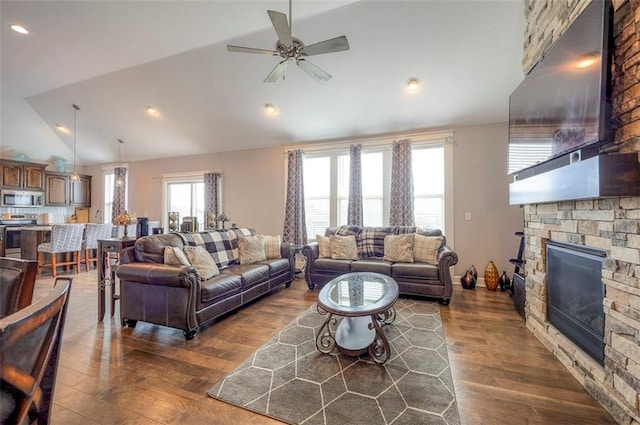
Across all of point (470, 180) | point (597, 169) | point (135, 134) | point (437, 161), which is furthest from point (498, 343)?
point (135, 134)

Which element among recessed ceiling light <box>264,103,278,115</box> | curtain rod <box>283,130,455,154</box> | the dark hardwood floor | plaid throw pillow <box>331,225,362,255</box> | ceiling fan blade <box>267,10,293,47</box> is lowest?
the dark hardwood floor

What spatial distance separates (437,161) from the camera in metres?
4.82

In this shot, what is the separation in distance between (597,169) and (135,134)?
750cm

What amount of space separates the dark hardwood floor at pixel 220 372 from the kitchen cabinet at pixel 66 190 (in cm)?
573

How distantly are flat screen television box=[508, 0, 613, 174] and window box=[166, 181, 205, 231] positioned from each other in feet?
21.0

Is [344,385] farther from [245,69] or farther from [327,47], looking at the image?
[245,69]

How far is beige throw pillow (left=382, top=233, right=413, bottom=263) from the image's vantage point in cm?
408

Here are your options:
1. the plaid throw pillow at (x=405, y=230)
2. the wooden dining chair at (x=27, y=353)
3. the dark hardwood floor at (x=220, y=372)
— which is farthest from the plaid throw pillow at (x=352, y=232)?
the wooden dining chair at (x=27, y=353)

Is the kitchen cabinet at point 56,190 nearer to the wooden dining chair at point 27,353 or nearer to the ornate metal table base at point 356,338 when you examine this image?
the ornate metal table base at point 356,338

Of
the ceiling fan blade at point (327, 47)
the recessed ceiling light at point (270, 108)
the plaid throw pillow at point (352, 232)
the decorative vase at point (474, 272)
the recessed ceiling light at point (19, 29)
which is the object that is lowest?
the decorative vase at point (474, 272)

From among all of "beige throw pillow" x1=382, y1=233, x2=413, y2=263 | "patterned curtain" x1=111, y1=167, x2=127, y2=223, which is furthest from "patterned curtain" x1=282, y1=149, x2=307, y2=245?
"patterned curtain" x1=111, y1=167, x2=127, y2=223

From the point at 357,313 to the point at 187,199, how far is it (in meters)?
6.19

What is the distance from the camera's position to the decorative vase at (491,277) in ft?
13.8

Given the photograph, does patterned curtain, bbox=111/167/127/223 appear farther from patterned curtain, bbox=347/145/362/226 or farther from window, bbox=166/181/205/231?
patterned curtain, bbox=347/145/362/226
